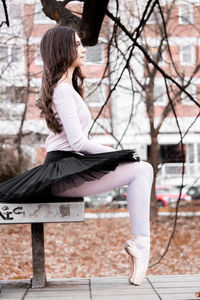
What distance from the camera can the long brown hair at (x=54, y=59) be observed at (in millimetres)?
3770

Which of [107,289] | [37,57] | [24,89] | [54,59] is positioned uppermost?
[54,59]

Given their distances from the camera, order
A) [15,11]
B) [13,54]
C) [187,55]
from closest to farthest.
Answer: [15,11] → [13,54] → [187,55]

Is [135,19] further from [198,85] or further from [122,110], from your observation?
[122,110]

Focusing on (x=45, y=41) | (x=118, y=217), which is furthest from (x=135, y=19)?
(x=45, y=41)

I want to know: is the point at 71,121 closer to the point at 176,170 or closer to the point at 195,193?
the point at 195,193

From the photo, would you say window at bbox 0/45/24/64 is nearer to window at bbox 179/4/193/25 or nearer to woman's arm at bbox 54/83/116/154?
window at bbox 179/4/193/25

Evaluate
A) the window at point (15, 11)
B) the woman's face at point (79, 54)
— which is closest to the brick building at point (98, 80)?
the window at point (15, 11)

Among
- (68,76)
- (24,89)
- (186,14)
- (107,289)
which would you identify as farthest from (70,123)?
(186,14)

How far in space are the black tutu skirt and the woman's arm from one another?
2.9 inches

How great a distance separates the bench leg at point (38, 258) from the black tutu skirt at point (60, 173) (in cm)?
37

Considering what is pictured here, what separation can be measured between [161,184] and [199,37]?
19.5 feet

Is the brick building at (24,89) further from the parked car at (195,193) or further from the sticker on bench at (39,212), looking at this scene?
the sticker on bench at (39,212)

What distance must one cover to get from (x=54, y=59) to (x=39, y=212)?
992 millimetres

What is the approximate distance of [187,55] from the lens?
55.9ft
